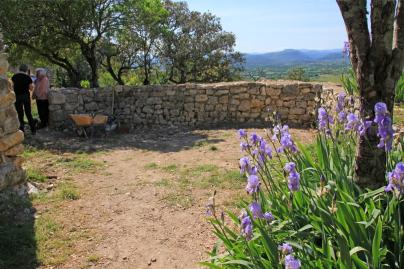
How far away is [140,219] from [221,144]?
374cm

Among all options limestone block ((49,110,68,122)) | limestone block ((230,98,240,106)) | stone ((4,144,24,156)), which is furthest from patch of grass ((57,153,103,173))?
limestone block ((230,98,240,106))

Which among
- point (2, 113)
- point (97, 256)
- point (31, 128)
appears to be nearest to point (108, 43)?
point (31, 128)

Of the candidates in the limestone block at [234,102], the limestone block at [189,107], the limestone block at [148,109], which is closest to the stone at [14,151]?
the limestone block at [148,109]

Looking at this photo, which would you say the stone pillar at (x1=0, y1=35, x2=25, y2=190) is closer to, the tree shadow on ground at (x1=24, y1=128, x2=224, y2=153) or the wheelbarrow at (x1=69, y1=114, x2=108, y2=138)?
the tree shadow on ground at (x1=24, y1=128, x2=224, y2=153)

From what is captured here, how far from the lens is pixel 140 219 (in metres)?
5.10

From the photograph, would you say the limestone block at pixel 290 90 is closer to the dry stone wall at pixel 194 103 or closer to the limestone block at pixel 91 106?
the dry stone wall at pixel 194 103

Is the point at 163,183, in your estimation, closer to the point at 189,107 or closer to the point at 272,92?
the point at 189,107

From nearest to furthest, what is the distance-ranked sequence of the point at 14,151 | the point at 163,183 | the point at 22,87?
the point at 14,151, the point at 163,183, the point at 22,87

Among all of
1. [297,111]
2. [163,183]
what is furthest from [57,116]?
[297,111]

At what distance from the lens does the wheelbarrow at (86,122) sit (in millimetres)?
9625

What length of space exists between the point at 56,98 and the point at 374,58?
8878 mm

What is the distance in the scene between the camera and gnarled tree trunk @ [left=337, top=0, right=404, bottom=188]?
9.48 ft

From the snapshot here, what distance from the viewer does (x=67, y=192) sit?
232 inches

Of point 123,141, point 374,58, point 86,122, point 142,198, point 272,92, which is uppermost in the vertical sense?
point 374,58
